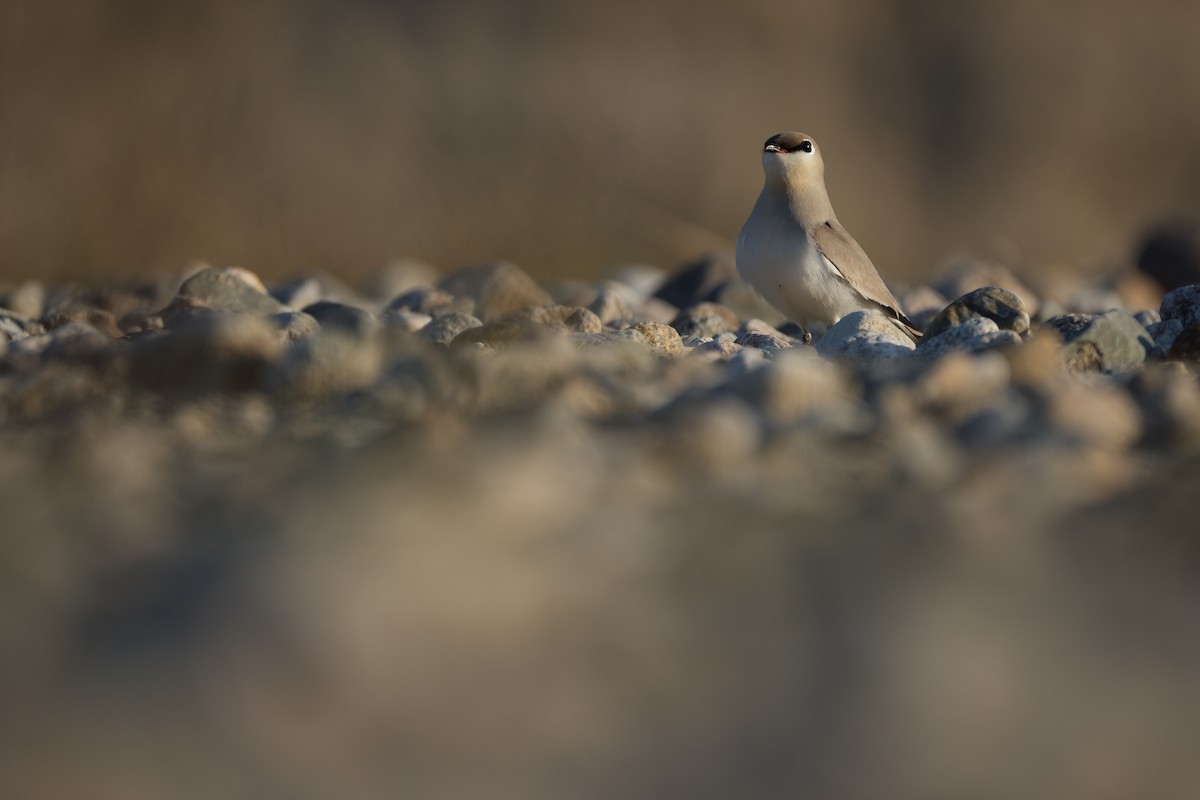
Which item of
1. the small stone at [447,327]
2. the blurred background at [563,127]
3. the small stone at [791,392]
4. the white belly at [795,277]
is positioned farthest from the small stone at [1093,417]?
the blurred background at [563,127]

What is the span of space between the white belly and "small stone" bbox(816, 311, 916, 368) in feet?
2.55

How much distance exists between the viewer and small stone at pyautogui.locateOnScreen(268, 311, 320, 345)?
11.0 feet

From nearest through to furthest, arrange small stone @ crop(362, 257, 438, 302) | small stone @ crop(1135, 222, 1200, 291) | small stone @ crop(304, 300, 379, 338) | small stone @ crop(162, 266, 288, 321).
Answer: small stone @ crop(304, 300, 379, 338), small stone @ crop(162, 266, 288, 321), small stone @ crop(362, 257, 438, 302), small stone @ crop(1135, 222, 1200, 291)

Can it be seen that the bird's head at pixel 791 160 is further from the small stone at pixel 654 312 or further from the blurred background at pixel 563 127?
the blurred background at pixel 563 127

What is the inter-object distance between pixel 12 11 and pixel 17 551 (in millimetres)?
4610

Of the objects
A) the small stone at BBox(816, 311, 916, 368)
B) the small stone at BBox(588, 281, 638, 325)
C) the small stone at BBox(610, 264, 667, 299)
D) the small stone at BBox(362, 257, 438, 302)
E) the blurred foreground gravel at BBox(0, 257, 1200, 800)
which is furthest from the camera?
the small stone at BBox(610, 264, 667, 299)

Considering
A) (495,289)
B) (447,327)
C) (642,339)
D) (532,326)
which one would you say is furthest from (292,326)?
(495,289)

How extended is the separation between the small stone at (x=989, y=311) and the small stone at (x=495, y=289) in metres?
1.48

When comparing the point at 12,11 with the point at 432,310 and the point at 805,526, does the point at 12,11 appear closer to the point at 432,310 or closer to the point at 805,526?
the point at 432,310

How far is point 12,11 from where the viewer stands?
18.5ft

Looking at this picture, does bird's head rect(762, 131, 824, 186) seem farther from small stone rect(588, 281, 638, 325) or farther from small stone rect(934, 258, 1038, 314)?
small stone rect(934, 258, 1038, 314)

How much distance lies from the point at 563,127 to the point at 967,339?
384cm

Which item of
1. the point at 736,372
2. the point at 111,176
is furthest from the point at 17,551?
the point at 111,176

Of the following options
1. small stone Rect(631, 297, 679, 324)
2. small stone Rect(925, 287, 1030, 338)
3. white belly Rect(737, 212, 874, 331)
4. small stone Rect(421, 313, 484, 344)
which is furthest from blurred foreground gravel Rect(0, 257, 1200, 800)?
small stone Rect(631, 297, 679, 324)
